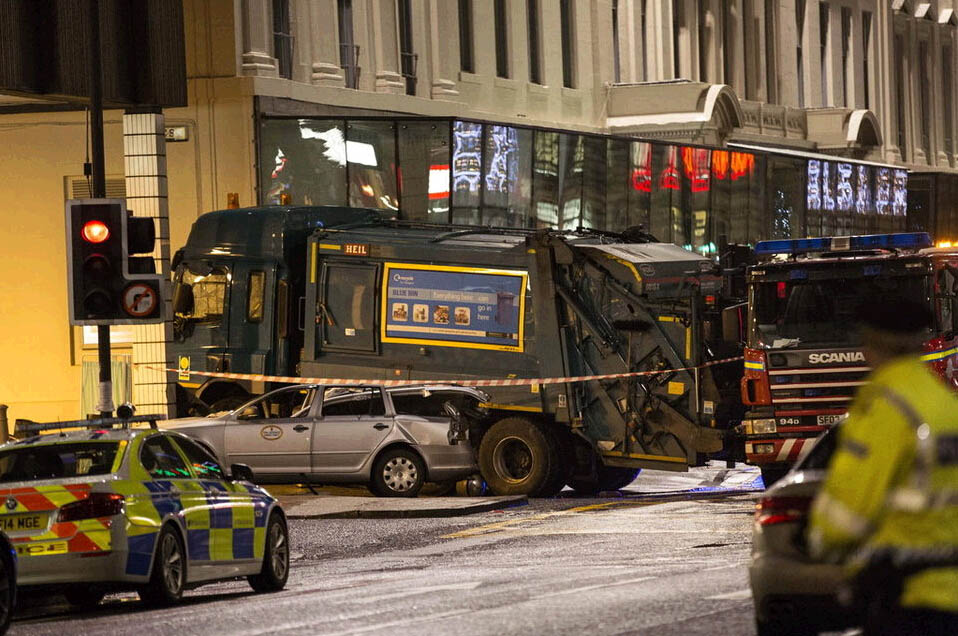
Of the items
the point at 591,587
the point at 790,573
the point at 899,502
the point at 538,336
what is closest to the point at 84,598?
the point at 591,587

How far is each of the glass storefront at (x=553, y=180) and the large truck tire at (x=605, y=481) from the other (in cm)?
945

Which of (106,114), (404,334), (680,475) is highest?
(106,114)

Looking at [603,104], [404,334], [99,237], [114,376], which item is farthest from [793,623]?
[603,104]

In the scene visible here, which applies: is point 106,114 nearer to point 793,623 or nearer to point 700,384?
point 700,384

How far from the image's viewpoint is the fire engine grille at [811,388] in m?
20.8

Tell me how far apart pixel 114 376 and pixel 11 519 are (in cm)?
1938

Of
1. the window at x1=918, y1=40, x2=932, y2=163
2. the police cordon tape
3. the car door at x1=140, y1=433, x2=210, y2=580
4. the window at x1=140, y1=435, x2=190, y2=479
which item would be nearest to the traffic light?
the window at x1=140, y1=435, x2=190, y2=479

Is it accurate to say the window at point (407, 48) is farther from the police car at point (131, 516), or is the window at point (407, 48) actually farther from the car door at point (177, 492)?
the car door at point (177, 492)

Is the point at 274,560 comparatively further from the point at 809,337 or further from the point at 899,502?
the point at 899,502

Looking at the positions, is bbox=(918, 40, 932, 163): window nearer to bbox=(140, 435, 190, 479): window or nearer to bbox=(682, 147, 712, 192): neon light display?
bbox=(682, 147, 712, 192): neon light display

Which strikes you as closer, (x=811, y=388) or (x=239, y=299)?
(x=811, y=388)

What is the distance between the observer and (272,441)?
22797 mm

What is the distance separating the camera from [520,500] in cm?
2220

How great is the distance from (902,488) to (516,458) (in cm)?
1737
